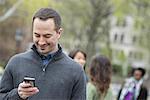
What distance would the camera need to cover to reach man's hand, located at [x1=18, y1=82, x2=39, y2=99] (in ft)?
9.96

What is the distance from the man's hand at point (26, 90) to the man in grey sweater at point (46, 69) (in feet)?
0.44

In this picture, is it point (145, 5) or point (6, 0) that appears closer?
point (145, 5)

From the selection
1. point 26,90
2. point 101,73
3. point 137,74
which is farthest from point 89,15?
point 26,90

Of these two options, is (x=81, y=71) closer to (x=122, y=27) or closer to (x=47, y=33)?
(x=47, y=33)

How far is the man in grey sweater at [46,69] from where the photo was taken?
3277 mm

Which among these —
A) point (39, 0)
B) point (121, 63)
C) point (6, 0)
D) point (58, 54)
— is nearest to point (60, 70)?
point (58, 54)

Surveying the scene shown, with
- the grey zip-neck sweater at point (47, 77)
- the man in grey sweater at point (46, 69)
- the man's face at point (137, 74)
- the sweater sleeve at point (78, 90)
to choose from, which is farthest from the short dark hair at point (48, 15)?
the man's face at point (137, 74)

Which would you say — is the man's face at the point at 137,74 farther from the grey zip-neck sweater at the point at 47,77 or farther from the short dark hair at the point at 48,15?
the short dark hair at the point at 48,15

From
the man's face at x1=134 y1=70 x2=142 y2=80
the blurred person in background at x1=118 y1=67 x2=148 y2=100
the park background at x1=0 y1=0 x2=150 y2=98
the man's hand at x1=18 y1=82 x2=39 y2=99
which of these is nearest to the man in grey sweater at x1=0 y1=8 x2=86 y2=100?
the man's hand at x1=18 y1=82 x2=39 y2=99

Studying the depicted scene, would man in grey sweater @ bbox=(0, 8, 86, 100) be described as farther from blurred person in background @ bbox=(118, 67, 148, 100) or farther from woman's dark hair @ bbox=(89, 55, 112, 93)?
blurred person in background @ bbox=(118, 67, 148, 100)

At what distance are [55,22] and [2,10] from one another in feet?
80.5

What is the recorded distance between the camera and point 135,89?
28.7 ft

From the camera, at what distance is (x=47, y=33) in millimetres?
3252

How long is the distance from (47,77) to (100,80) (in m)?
2.08
